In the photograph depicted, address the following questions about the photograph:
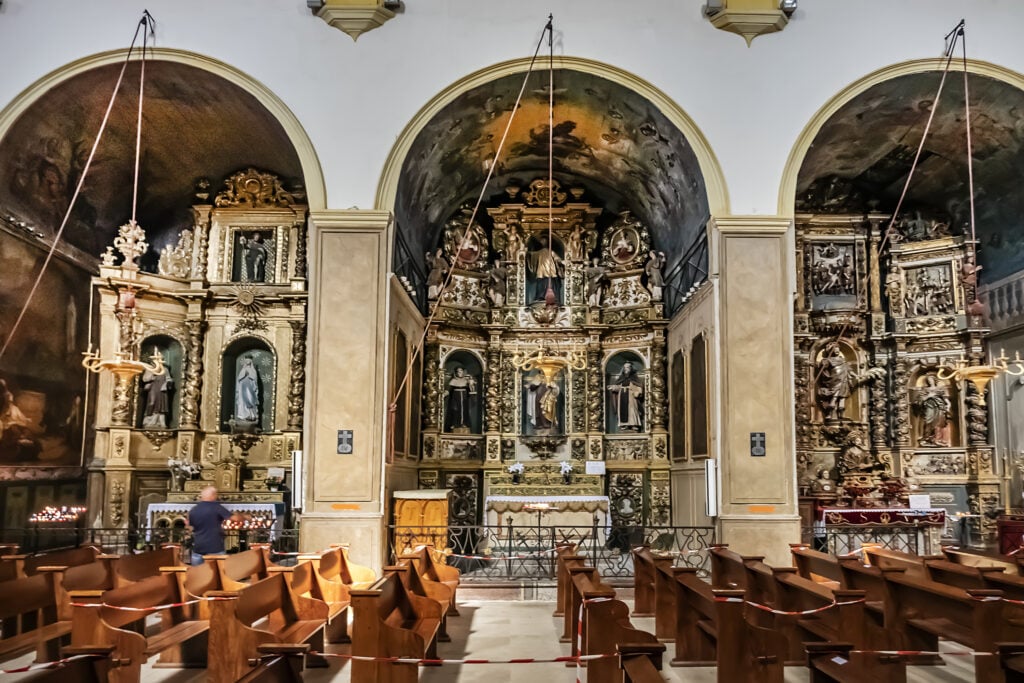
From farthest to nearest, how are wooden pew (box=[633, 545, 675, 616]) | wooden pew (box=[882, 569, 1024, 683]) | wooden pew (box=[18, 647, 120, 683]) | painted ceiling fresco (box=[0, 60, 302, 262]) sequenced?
painted ceiling fresco (box=[0, 60, 302, 262])
wooden pew (box=[633, 545, 675, 616])
wooden pew (box=[882, 569, 1024, 683])
wooden pew (box=[18, 647, 120, 683])

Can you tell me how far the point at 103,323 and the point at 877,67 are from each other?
1259cm

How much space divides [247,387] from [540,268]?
609cm

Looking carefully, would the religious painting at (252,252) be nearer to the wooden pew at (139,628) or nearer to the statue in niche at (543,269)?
the statue in niche at (543,269)

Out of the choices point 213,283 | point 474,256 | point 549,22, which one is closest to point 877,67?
point 549,22

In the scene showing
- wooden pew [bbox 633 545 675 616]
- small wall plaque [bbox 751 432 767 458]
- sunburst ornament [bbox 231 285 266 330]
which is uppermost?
sunburst ornament [bbox 231 285 266 330]

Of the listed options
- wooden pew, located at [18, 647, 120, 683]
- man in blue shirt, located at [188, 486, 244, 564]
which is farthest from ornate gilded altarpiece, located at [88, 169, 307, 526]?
wooden pew, located at [18, 647, 120, 683]

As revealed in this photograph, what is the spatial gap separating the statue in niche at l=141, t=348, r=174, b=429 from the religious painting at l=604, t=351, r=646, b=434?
26.7 feet

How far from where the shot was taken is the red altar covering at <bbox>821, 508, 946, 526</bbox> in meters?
12.5

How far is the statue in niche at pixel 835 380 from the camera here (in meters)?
15.5

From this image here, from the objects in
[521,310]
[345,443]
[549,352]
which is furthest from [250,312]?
[549,352]

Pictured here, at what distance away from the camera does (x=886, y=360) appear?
15742 mm

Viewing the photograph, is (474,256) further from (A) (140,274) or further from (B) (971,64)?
(B) (971,64)

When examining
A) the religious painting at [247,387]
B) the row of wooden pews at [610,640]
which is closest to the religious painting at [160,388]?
the religious painting at [247,387]

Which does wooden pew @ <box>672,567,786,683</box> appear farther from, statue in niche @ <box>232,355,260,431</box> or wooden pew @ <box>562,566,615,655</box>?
statue in niche @ <box>232,355,260,431</box>
